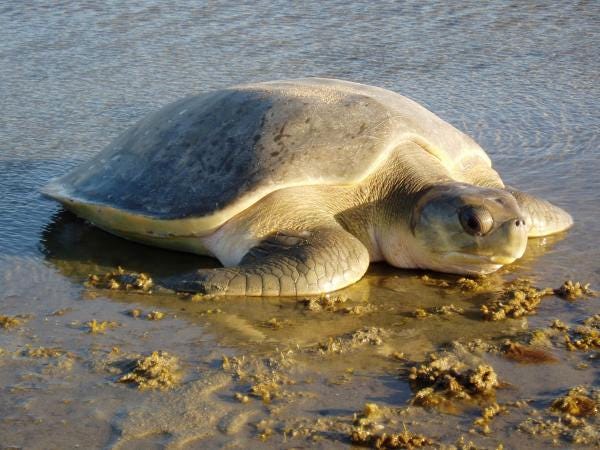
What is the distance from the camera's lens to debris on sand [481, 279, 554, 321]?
352 cm

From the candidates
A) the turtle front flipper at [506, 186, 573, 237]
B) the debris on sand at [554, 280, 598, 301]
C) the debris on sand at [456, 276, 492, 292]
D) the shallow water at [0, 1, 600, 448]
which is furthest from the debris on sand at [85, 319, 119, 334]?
the turtle front flipper at [506, 186, 573, 237]

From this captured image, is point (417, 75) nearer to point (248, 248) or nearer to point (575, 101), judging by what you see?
A: point (575, 101)

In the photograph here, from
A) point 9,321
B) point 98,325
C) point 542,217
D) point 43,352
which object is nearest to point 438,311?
point 542,217

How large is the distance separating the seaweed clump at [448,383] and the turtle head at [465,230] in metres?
0.90

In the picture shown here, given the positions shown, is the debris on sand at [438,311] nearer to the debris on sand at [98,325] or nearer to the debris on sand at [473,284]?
the debris on sand at [473,284]

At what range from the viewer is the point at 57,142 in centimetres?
593

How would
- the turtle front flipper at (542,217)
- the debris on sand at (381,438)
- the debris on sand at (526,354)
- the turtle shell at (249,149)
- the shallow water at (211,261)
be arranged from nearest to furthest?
the debris on sand at (381,438), the shallow water at (211,261), the debris on sand at (526,354), the turtle shell at (249,149), the turtle front flipper at (542,217)

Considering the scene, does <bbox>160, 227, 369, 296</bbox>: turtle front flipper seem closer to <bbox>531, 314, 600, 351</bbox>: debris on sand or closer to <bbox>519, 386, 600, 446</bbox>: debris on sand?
<bbox>531, 314, 600, 351</bbox>: debris on sand

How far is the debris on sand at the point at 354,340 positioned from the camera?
320 centimetres

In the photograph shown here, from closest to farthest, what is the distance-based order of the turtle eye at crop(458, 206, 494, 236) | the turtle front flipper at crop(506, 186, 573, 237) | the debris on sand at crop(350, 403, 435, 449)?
the debris on sand at crop(350, 403, 435, 449) → the turtle eye at crop(458, 206, 494, 236) → the turtle front flipper at crop(506, 186, 573, 237)

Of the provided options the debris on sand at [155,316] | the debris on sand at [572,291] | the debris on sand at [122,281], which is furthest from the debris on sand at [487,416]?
the debris on sand at [122,281]

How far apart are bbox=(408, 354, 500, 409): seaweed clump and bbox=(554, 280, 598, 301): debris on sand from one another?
2.75 feet

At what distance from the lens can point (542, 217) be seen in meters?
4.40

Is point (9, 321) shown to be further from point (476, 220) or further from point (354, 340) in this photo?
point (476, 220)
